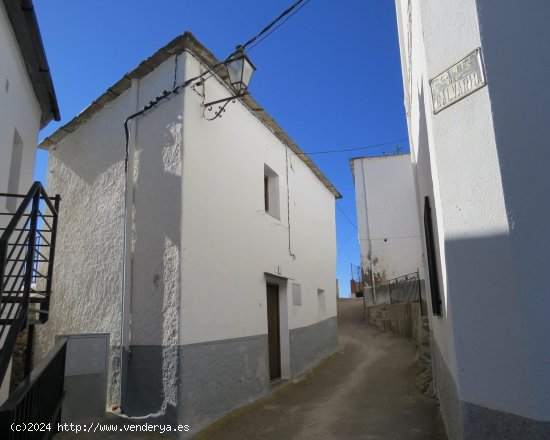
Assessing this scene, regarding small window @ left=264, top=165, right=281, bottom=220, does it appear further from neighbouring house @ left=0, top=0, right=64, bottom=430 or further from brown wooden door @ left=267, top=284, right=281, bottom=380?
neighbouring house @ left=0, top=0, right=64, bottom=430

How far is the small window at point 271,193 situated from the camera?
9.19 meters

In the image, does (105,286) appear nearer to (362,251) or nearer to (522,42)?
(522,42)

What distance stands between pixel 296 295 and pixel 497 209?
7.07 m

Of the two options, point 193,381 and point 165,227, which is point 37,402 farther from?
point 165,227

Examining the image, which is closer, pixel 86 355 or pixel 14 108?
pixel 86 355

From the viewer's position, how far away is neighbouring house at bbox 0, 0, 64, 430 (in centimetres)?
338

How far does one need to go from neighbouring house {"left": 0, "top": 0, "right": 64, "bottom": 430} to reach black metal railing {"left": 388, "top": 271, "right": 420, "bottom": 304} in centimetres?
1217

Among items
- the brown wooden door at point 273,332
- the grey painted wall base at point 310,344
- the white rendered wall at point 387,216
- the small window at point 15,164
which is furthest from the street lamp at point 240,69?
the white rendered wall at point 387,216

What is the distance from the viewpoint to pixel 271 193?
9.34 meters

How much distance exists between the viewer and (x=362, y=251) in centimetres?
1956

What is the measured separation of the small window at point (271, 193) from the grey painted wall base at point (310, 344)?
257 cm

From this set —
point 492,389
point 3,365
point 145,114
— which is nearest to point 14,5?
point 145,114

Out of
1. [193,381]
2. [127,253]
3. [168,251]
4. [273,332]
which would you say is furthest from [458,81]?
[273,332]

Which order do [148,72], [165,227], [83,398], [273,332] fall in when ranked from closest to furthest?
[83,398], [165,227], [148,72], [273,332]
